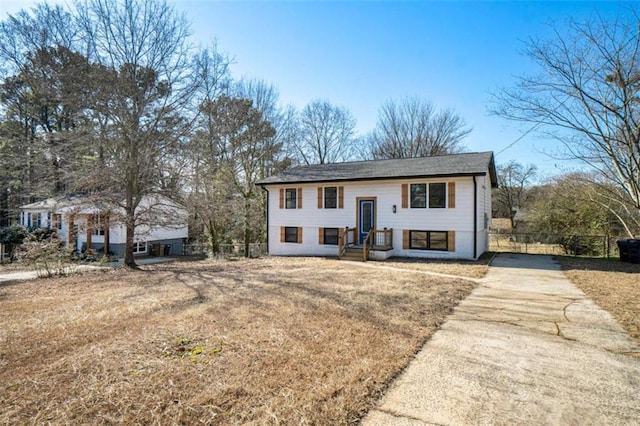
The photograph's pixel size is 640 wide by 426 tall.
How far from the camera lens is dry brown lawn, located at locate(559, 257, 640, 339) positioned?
5.48 metres

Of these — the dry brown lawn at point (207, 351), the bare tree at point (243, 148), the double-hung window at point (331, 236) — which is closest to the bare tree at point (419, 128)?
the bare tree at point (243, 148)

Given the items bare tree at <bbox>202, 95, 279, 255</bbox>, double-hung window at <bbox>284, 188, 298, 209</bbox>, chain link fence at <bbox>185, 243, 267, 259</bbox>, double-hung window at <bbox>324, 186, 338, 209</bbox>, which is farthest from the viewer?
chain link fence at <bbox>185, 243, 267, 259</bbox>

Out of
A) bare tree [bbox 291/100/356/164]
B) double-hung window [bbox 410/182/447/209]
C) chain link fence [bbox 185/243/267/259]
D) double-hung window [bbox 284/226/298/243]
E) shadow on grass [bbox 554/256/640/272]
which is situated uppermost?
bare tree [bbox 291/100/356/164]

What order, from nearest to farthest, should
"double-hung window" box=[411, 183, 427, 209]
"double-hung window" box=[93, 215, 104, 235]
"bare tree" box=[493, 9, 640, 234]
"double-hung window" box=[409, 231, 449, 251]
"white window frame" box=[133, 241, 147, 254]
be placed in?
"bare tree" box=[493, 9, 640, 234] < "double-hung window" box=[93, 215, 104, 235] < "double-hung window" box=[409, 231, 449, 251] < "double-hung window" box=[411, 183, 427, 209] < "white window frame" box=[133, 241, 147, 254]

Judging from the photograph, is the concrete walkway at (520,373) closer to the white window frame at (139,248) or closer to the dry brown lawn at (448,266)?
the dry brown lawn at (448,266)

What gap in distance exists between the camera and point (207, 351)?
149 inches

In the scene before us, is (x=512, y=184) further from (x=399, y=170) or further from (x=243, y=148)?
(x=243, y=148)

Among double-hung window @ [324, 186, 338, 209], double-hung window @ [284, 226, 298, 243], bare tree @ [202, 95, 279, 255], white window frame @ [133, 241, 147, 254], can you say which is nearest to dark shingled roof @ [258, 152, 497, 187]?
double-hung window @ [324, 186, 338, 209]

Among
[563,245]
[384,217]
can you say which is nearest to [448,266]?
[384,217]

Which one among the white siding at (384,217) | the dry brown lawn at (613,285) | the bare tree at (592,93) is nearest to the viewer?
the dry brown lawn at (613,285)

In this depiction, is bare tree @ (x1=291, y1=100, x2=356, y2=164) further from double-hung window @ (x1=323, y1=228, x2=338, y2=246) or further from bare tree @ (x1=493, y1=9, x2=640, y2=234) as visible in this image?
bare tree @ (x1=493, y1=9, x2=640, y2=234)

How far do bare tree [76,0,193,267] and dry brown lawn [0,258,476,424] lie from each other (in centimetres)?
477

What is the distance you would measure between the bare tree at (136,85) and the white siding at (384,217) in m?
6.82

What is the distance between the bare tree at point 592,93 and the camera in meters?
9.16
